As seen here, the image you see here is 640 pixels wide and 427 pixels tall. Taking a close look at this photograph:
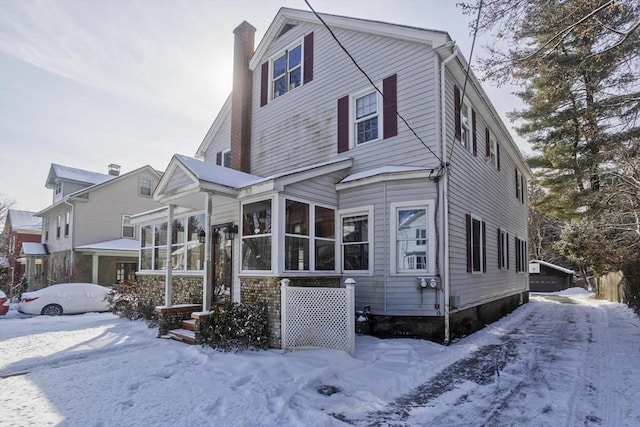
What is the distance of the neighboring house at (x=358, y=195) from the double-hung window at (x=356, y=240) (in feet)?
0.10

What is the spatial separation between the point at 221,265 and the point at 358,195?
3.93 metres

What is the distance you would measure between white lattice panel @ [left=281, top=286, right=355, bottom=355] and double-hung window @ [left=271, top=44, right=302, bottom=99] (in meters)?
7.32

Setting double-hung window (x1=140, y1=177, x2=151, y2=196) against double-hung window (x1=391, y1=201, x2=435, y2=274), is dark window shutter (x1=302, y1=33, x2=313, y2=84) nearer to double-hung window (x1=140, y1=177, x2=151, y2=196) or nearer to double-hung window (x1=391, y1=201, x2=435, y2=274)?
double-hung window (x1=391, y1=201, x2=435, y2=274)

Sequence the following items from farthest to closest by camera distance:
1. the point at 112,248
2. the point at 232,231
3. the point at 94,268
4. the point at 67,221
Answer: the point at 67,221 < the point at 94,268 < the point at 112,248 < the point at 232,231

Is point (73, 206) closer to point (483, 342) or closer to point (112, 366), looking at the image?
point (112, 366)

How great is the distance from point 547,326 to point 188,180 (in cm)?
1061

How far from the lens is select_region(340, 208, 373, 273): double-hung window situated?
30.2 feet

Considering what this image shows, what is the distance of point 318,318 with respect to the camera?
7262 mm

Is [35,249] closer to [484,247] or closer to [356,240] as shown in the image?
[356,240]

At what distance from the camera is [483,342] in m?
8.73

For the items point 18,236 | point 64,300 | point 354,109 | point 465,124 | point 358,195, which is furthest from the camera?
point 18,236

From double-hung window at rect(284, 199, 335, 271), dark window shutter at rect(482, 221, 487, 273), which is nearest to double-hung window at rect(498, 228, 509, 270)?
dark window shutter at rect(482, 221, 487, 273)

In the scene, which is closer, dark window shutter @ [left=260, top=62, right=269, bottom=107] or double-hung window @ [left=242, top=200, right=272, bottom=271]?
double-hung window @ [left=242, top=200, right=272, bottom=271]

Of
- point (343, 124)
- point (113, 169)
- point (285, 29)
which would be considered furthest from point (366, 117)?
point (113, 169)
